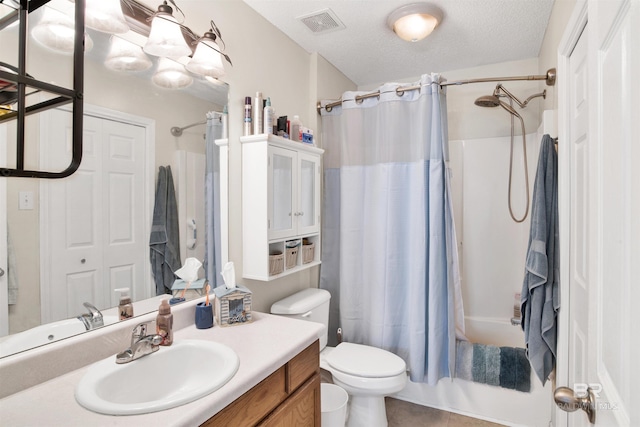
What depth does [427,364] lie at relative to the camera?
214 centimetres

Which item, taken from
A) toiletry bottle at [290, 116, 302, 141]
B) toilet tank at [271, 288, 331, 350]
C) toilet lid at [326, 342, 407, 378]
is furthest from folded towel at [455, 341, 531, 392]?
toiletry bottle at [290, 116, 302, 141]

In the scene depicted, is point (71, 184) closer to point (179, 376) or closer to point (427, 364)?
point (179, 376)

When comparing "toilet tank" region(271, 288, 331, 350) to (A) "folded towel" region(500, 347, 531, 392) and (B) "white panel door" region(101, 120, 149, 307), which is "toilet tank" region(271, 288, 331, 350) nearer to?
(B) "white panel door" region(101, 120, 149, 307)

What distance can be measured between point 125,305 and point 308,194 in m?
1.23

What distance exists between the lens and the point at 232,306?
4.78 ft

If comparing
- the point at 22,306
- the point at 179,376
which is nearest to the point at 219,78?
the point at 22,306

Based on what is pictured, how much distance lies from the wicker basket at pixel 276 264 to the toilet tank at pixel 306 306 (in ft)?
0.77

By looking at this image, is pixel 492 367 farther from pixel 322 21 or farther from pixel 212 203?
pixel 322 21

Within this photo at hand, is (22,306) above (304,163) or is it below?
below

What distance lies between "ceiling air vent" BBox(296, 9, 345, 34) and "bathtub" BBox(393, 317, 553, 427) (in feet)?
7.61

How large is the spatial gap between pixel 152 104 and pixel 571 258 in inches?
74.0

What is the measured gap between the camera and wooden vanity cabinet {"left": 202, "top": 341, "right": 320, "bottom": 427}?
0.99 meters

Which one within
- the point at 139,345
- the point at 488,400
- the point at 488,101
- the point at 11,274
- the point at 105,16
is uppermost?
the point at 488,101

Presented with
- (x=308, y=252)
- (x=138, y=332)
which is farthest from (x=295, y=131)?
(x=138, y=332)
